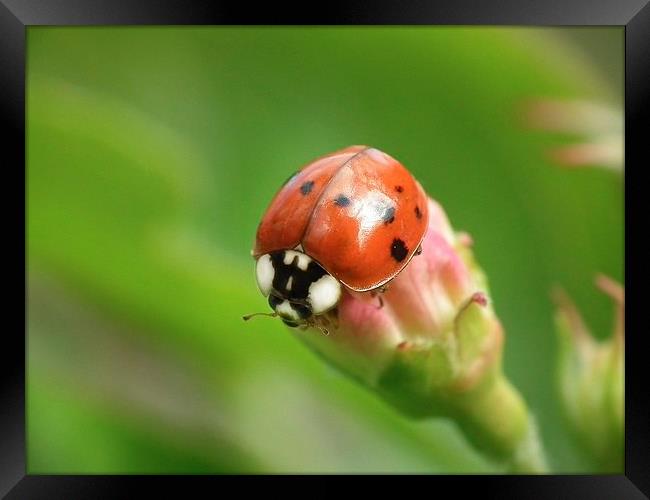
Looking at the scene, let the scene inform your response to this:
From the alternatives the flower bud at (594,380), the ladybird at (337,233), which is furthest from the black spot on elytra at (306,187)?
the flower bud at (594,380)

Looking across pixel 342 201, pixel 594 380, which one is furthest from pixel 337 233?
pixel 594 380

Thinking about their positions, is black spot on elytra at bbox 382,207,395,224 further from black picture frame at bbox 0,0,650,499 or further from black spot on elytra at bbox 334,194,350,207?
black picture frame at bbox 0,0,650,499

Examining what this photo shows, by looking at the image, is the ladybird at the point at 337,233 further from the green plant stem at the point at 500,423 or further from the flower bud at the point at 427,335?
the green plant stem at the point at 500,423

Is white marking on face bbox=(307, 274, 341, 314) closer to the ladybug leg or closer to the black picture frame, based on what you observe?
the ladybug leg

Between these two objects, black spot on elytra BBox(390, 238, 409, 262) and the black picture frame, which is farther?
the black picture frame

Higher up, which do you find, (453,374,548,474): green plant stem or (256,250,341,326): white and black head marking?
(256,250,341,326): white and black head marking

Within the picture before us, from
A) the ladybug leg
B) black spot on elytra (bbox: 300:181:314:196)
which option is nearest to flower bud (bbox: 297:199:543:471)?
the ladybug leg

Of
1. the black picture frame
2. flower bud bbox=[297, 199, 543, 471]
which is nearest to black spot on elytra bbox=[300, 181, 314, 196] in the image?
flower bud bbox=[297, 199, 543, 471]

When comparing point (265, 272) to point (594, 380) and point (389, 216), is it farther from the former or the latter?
point (594, 380)

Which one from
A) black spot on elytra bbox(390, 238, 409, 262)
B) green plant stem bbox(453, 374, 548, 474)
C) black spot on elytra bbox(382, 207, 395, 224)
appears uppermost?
black spot on elytra bbox(382, 207, 395, 224)
